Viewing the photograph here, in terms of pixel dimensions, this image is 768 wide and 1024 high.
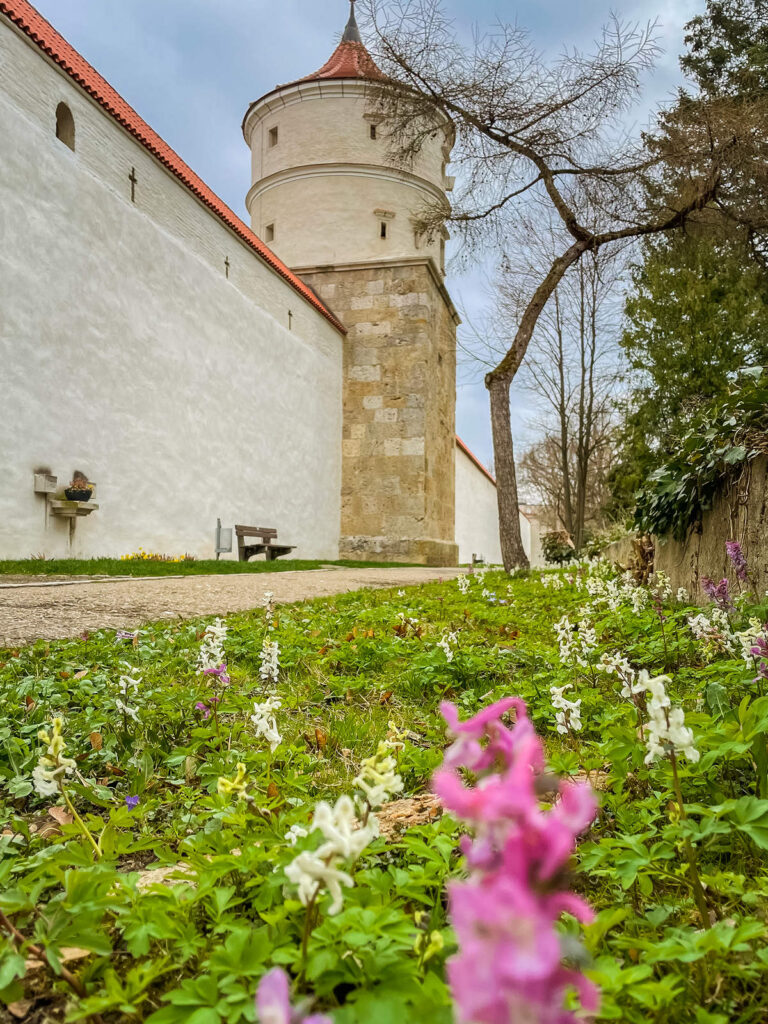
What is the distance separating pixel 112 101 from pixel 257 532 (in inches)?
299

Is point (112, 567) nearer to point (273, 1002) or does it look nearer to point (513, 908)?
point (273, 1002)

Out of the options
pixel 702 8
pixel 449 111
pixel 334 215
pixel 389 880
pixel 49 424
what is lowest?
pixel 389 880

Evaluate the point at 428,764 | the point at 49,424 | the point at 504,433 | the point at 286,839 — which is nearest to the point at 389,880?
the point at 286,839

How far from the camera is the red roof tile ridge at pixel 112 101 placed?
9325mm

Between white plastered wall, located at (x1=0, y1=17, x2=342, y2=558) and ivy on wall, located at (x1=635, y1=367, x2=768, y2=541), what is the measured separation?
7.18 m

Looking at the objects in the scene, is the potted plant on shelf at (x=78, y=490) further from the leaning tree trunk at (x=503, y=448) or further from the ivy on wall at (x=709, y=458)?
the ivy on wall at (x=709, y=458)

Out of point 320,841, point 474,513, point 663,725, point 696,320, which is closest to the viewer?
point 663,725

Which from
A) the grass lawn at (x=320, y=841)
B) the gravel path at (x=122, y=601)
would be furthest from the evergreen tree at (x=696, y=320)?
the grass lawn at (x=320, y=841)

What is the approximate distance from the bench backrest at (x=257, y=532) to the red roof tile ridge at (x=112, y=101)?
5818 mm

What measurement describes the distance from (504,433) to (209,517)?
5.48 metres

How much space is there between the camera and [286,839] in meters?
1.28

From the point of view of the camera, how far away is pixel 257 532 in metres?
13.9

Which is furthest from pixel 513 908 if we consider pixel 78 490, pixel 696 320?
pixel 696 320

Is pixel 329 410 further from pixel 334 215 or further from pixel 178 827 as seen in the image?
pixel 178 827
